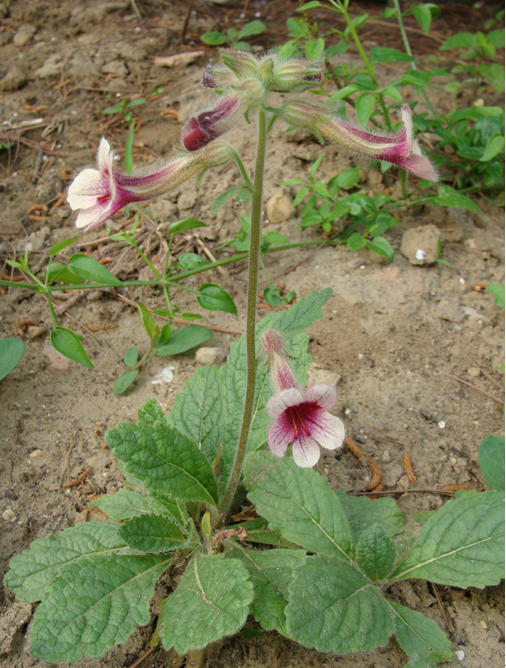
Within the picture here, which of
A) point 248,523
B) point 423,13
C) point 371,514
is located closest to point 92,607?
point 248,523

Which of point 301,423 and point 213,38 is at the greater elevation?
point 213,38

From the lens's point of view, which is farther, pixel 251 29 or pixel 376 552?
pixel 251 29

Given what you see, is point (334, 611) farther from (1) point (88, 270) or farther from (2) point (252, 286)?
(1) point (88, 270)

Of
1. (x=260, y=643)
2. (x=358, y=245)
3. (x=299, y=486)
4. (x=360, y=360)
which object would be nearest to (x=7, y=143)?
(x=358, y=245)

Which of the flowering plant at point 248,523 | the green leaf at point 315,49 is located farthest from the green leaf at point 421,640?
the green leaf at point 315,49

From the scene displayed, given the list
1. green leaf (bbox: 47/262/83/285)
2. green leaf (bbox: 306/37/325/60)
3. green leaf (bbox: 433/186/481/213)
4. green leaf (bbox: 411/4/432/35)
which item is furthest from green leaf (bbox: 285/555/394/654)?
green leaf (bbox: 411/4/432/35)

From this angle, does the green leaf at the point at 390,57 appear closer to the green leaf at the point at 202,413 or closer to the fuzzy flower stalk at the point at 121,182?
the fuzzy flower stalk at the point at 121,182
